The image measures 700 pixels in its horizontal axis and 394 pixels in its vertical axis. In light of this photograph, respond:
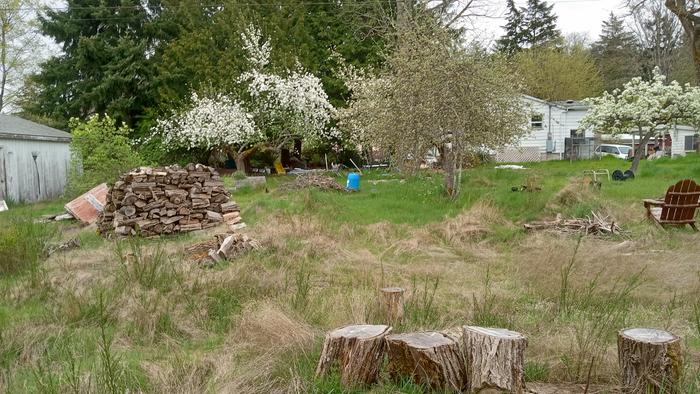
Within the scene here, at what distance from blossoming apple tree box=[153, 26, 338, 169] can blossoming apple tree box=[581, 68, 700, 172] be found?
10.5m

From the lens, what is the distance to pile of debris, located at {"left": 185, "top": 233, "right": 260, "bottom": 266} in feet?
25.3

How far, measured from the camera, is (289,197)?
1411cm

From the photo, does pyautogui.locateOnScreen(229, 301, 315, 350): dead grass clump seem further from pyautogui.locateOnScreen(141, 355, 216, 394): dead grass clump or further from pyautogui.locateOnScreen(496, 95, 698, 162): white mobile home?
pyautogui.locateOnScreen(496, 95, 698, 162): white mobile home

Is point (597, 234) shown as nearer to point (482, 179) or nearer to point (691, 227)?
point (691, 227)

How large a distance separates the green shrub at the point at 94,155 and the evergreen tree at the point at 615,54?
34540 millimetres

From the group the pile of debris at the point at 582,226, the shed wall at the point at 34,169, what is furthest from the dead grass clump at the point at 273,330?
the shed wall at the point at 34,169

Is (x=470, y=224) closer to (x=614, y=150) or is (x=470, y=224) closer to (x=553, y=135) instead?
(x=553, y=135)

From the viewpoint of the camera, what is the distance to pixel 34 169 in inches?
730

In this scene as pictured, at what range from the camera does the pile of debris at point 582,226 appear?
9367 millimetres

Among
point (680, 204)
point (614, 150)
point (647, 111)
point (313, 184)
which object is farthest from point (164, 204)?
point (614, 150)

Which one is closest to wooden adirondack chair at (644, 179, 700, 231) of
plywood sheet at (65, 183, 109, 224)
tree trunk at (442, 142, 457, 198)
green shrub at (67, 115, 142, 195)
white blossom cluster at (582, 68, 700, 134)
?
tree trunk at (442, 142, 457, 198)

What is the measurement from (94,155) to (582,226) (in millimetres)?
15195

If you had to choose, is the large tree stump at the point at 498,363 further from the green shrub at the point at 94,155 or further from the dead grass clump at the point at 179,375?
the green shrub at the point at 94,155

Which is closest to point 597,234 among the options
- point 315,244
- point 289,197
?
point 315,244
